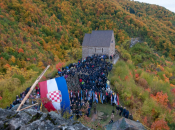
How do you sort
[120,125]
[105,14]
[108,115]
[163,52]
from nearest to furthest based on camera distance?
[120,125], [108,115], [163,52], [105,14]

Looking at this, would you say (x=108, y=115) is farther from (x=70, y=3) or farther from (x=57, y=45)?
(x=70, y=3)

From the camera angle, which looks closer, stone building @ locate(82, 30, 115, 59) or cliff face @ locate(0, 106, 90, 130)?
cliff face @ locate(0, 106, 90, 130)

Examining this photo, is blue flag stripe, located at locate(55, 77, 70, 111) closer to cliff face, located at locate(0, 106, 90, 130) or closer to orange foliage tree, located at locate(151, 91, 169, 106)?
cliff face, located at locate(0, 106, 90, 130)

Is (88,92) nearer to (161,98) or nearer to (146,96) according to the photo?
(146,96)

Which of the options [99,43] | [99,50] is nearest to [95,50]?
[99,50]

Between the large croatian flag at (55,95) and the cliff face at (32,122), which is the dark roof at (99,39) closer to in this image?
the large croatian flag at (55,95)

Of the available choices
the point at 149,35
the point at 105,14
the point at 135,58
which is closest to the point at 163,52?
the point at 149,35

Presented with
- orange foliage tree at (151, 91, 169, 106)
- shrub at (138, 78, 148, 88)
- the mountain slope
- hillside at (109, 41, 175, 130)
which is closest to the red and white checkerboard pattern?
hillside at (109, 41, 175, 130)
